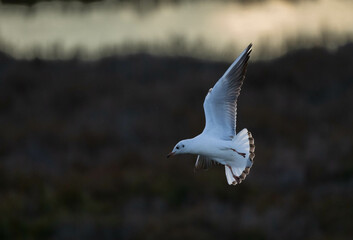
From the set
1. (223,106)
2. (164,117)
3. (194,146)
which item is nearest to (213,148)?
(194,146)

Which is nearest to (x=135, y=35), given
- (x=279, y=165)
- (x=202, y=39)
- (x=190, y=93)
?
(x=202, y=39)

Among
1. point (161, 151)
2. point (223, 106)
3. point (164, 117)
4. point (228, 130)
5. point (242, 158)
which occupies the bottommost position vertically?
point (161, 151)

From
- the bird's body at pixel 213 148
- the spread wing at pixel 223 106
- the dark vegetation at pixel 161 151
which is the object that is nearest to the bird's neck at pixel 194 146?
the bird's body at pixel 213 148

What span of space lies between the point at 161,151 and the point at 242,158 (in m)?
8.77

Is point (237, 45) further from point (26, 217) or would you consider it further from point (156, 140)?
point (26, 217)

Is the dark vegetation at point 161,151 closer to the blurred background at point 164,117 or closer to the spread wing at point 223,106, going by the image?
the blurred background at point 164,117

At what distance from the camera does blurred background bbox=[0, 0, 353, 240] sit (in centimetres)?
1348

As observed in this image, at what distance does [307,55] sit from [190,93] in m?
3.18

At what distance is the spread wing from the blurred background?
561cm

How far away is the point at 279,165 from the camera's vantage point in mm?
15227

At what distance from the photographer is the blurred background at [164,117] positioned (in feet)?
44.2

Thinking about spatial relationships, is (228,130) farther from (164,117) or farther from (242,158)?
(164,117)

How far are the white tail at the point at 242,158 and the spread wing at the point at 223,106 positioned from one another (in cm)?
9

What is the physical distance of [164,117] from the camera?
17547 millimetres
